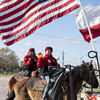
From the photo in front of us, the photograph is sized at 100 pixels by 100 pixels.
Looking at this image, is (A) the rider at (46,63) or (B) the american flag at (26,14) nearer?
(A) the rider at (46,63)

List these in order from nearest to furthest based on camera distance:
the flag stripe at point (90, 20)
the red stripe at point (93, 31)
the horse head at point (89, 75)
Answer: the horse head at point (89, 75) → the red stripe at point (93, 31) → the flag stripe at point (90, 20)

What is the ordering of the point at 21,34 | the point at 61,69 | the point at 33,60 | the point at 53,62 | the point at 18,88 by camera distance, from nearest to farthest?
the point at 61,69, the point at 53,62, the point at 18,88, the point at 33,60, the point at 21,34

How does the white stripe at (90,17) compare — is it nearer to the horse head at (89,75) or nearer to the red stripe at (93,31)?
the red stripe at (93,31)

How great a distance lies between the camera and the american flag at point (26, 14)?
6727 millimetres

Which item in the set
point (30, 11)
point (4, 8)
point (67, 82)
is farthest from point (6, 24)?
point (67, 82)

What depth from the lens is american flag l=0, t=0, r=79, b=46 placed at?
673 centimetres

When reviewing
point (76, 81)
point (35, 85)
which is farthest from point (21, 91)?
point (76, 81)

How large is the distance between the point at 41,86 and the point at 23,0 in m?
4.00

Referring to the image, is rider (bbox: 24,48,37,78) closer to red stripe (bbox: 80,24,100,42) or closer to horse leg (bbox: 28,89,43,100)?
horse leg (bbox: 28,89,43,100)

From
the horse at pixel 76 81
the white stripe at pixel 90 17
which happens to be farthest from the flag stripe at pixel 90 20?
the horse at pixel 76 81

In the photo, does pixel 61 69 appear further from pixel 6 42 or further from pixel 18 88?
pixel 6 42

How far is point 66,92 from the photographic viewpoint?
4547 mm

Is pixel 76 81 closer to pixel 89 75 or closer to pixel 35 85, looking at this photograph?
pixel 89 75

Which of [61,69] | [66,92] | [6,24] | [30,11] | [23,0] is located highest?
[23,0]
